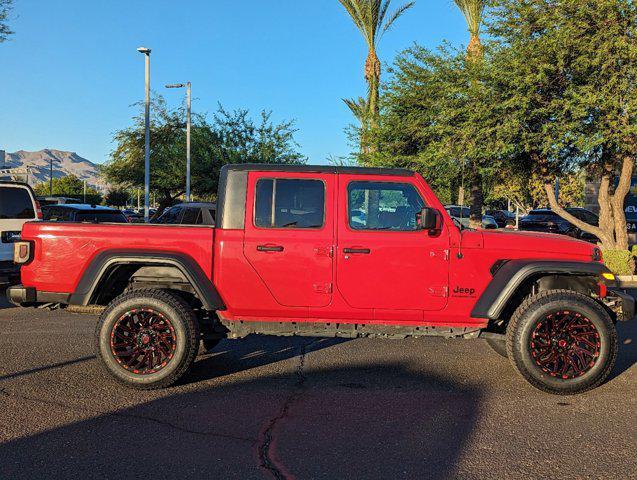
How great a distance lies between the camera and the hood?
17.3ft

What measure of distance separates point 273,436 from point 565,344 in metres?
2.89

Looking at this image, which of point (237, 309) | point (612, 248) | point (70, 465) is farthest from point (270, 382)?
point (612, 248)

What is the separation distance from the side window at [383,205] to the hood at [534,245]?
74 centimetres

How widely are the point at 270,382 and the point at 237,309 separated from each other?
780 mm

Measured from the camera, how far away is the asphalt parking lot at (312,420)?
11.7ft

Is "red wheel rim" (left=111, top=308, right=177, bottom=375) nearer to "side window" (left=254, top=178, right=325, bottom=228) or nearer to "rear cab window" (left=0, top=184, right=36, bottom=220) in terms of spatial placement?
"side window" (left=254, top=178, right=325, bottom=228)

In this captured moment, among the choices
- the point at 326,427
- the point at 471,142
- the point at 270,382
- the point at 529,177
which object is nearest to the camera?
the point at 326,427

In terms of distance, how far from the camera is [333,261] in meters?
5.23

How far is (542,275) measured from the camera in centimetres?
545

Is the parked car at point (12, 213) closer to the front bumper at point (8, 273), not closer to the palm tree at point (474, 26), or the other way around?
the front bumper at point (8, 273)

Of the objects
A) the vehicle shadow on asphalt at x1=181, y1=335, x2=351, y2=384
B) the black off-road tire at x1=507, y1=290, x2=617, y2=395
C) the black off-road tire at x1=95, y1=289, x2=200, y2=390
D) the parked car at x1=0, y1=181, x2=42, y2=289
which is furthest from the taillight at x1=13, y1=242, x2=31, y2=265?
the parked car at x1=0, y1=181, x2=42, y2=289

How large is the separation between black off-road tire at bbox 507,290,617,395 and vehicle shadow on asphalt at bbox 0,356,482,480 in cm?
54

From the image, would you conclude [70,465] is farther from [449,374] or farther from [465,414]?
[449,374]

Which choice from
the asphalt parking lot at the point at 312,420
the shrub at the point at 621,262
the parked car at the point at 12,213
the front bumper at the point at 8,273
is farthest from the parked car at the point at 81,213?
the shrub at the point at 621,262
